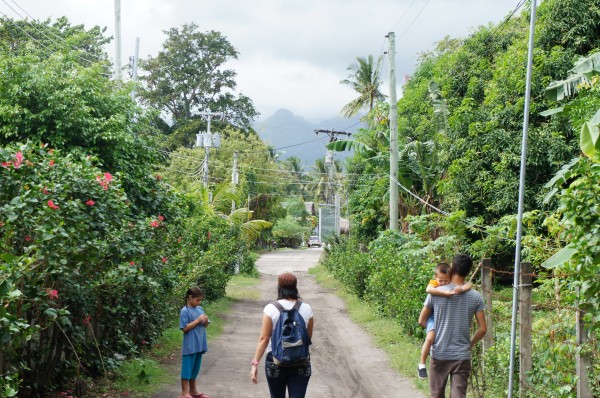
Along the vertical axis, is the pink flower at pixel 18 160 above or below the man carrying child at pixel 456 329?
above

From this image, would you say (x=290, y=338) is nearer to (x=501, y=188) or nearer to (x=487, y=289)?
(x=487, y=289)

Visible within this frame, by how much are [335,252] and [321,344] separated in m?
19.2

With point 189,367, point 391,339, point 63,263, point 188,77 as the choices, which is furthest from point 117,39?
point 188,77

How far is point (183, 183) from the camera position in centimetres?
4897

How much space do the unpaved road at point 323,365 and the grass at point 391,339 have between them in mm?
163

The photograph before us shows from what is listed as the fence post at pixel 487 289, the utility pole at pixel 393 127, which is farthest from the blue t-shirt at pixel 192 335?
the utility pole at pixel 393 127

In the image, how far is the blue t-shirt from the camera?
363 inches

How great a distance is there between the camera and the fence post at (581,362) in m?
6.14

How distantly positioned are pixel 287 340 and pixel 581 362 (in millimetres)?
2460

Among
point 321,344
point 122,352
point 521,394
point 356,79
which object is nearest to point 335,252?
point 356,79

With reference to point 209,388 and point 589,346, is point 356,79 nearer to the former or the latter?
point 209,388

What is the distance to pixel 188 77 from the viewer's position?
179 feet

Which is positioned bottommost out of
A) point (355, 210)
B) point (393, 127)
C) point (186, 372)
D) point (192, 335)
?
point (186, 372)

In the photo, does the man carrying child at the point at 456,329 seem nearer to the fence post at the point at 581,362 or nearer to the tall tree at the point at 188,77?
the fence post at the point at 581,362
